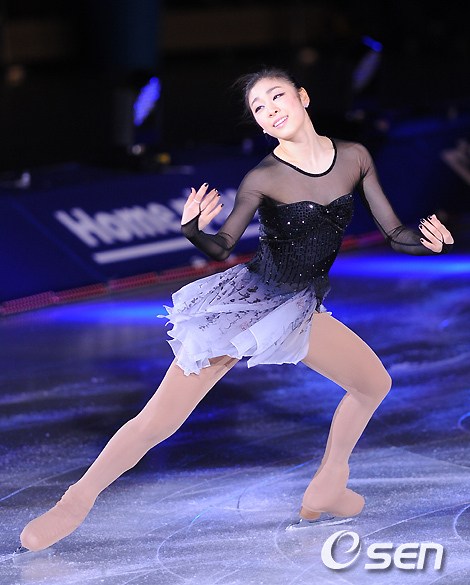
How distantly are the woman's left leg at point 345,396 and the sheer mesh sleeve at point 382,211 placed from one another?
364 millimetres

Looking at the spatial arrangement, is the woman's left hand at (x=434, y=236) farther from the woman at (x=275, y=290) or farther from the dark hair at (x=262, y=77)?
the dark hair at (x=262, y=77)

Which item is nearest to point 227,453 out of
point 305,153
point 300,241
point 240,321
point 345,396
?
point 345,396

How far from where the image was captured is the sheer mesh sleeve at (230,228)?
4.02m

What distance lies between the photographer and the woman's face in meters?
4.22

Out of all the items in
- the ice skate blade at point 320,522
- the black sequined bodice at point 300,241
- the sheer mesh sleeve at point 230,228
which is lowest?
the ice skate blade at point 320,522

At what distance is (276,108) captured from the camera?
13.9 feet

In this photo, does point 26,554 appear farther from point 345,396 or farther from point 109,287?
point 109,287

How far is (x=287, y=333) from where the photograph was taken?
4.19 meters

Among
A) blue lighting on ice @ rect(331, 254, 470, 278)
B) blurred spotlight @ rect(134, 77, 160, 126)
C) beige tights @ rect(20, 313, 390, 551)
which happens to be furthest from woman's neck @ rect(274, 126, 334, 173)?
blurred spotlight @ rect(134, 77, 160, 126)

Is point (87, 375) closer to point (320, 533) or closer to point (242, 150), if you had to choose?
point (320, 533)

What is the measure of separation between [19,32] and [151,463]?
31.7ft

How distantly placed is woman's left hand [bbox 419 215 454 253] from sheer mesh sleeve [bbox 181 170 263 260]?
589 millimetres

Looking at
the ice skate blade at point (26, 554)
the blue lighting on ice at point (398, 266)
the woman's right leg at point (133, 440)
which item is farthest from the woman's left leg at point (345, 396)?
the blue lighting on ice at point (398, 266)

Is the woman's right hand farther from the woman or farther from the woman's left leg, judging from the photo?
the woman's left leg
